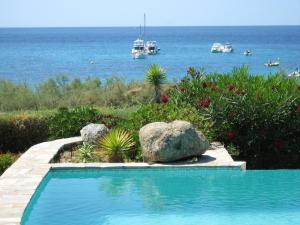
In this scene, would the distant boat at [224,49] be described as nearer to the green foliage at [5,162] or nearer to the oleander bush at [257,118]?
the oleander bush at [257,118]

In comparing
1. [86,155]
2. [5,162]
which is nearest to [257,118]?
[86,155]

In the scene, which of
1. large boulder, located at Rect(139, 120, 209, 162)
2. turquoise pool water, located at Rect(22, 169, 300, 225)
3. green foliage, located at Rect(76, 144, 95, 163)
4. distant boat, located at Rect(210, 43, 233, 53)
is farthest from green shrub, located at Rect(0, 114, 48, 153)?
distant boat, located at Rect(210, 43, 233, 53)

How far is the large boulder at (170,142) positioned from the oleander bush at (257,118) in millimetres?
1768

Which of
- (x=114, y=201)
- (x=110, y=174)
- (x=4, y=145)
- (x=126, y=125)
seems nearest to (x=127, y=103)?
(x=4, y=145)

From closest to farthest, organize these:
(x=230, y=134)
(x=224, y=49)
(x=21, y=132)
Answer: (x=230, y=134), (x=21, y=132), (x=224, y=49)

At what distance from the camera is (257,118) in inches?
539

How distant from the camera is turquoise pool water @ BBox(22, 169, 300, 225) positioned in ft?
30.0

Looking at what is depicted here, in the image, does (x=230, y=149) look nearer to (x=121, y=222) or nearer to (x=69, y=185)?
(x=69, y=185)

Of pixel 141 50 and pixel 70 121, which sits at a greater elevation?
pixel 70 121

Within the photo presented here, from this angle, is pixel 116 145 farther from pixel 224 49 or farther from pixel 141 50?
pixel 224 49

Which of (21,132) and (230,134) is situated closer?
(230,134)

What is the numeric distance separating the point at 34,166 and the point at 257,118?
5.40 meters

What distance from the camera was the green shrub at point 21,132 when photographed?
16.1 metres

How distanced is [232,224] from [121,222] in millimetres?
1742
